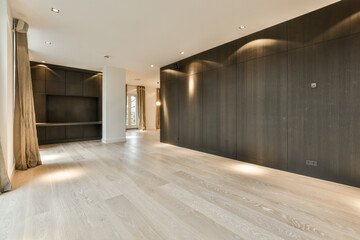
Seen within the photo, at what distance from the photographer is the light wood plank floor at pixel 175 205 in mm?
1673

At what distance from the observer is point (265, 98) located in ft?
12.2

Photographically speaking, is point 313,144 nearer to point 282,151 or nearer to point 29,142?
point 282,151

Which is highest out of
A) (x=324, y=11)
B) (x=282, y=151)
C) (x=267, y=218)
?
(x=324, y=11)

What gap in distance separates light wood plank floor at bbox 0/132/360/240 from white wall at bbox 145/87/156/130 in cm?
847

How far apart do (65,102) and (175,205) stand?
6.89 metres

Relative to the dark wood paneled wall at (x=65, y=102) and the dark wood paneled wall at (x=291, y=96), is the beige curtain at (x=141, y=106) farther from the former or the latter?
the dark wood paneled wall at (x=291, y=96)

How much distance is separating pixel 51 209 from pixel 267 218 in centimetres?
249

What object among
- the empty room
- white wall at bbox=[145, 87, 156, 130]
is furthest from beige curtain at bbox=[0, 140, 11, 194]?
white wall at bbox=[145, 87, 156, 130]

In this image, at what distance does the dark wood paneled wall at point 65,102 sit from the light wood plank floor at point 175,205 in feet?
11.9

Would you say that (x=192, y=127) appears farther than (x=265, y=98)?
Yes

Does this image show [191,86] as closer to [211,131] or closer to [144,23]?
[211,131]

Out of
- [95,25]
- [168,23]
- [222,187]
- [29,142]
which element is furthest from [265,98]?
[29,142]

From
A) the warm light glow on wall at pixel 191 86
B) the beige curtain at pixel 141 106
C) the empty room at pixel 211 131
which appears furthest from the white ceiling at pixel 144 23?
the beige curtain at pixel 141 106

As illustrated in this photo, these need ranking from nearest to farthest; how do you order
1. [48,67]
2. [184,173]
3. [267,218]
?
[267,218]
[184,173]
[48,67]
